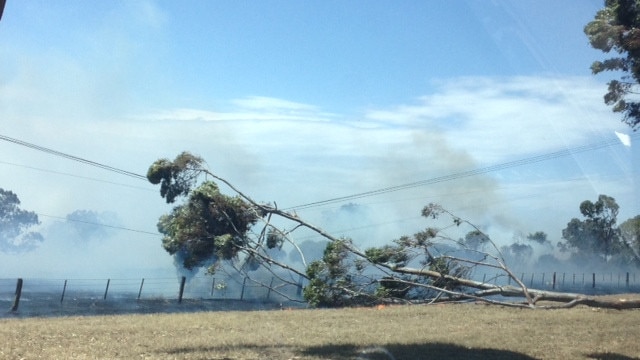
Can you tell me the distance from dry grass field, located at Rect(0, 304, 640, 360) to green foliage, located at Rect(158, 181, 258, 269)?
4421mm

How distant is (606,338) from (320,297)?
9.00 m

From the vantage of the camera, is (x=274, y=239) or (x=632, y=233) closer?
(x=274, y=239)

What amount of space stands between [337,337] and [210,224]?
11142 mm

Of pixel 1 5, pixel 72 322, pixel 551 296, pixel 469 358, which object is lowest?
pixel 72 322

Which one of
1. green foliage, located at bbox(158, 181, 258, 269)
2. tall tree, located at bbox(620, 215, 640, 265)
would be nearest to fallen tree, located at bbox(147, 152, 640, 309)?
green foliage, located at bbox(158, 181, 258, 269)

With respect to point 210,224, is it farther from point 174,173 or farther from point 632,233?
point 632,233

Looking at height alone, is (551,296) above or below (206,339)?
above

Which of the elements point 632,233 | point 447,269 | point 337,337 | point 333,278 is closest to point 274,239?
point 333,278

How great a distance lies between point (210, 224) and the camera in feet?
78.3

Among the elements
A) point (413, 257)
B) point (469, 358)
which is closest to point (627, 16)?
point (413, 257)

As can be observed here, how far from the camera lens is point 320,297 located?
793 inches

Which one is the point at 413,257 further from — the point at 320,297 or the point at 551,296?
the point at 551,296

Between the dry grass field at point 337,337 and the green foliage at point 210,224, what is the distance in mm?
4421

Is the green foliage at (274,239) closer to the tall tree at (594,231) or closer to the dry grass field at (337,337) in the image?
the dry grass field at (337,337)
